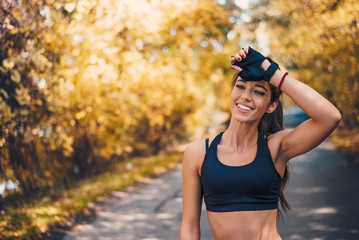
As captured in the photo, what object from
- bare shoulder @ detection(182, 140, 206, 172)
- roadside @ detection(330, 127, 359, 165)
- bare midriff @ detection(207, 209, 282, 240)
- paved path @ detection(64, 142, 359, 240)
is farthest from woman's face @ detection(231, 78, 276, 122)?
roadside @ detection(330, 127, 359, 165)

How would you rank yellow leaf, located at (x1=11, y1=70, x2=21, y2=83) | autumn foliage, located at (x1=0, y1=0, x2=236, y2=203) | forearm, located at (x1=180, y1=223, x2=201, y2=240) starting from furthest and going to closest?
1. autumn foliage, located at (x1=0, y1=0, x2=236, y2=203)
2. yellow leaf, located at (x1=11, y1=70, x2=21, y2=83)
3. forearm, located at (x1=180, y1=223, x2=201, y2=240)

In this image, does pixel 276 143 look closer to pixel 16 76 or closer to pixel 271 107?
pixel 271 107

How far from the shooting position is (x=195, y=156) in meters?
2.31

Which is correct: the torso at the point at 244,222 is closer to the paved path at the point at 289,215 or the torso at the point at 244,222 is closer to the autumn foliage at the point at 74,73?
the autumn foliage at the point at 74,73

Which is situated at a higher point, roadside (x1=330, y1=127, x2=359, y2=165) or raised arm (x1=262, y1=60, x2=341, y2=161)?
raised arm (x1=262, y1=60, x2=341, y2=161)

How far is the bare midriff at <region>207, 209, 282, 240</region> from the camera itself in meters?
2.15

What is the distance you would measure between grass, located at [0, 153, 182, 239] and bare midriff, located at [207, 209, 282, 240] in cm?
396

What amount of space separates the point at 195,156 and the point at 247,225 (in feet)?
1.52

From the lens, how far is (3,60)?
4.99 meters

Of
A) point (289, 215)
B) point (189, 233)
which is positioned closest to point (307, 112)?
point (189, 233)

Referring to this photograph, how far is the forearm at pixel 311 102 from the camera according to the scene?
2.04 metres

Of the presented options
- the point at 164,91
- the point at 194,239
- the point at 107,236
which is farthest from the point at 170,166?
the point at 194,239

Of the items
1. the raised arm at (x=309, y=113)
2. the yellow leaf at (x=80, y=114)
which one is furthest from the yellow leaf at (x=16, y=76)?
the raised arm at (x=309, y=113)

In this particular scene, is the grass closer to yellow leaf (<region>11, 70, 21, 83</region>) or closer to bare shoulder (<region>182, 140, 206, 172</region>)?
yellow leaf (<region>11, 70, 21, 83</region>)
